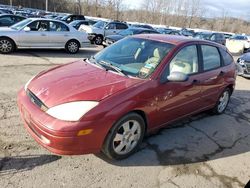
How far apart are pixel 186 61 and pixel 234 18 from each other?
295 ft

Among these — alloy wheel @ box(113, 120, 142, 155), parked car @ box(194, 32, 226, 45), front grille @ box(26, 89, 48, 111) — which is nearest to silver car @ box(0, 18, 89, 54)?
front grille @ box(26, 89, 48, 111)

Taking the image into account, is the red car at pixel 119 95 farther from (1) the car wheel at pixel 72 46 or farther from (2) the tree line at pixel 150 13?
(2) the tree line at pixel 150 13

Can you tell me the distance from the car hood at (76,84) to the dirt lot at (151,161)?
0.81 meters

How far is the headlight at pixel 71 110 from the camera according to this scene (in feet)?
10.7

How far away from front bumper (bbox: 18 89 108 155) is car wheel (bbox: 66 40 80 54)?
9.61 metres

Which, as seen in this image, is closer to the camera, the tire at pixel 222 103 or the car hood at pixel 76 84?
the car hood at pixel 76 84

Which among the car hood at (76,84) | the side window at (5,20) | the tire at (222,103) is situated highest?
the side window at (5,20)

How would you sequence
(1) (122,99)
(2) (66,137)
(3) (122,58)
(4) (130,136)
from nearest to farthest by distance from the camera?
(2) (66,137)
(1) (122,99)
(4) (130,136)
(3) (122,58)

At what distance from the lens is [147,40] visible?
15.9 ft

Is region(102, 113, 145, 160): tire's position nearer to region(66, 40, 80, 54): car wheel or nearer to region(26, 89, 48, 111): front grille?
region(26, 89, 48, 111): front grille

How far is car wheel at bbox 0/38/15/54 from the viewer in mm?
10873

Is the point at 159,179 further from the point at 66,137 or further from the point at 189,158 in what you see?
the point at 66,137

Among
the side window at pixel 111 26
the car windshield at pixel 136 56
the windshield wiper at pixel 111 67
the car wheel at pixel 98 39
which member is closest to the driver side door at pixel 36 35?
the car wheel at pixel 98 39

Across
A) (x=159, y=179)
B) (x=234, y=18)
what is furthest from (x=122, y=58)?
(x=234, y=18)
